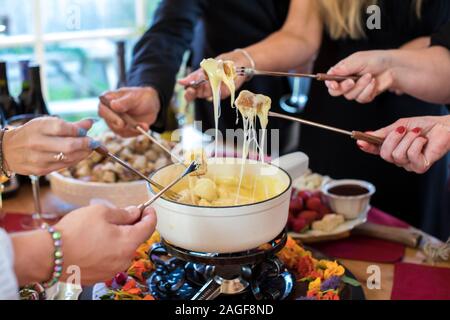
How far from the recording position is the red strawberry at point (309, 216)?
1138mm

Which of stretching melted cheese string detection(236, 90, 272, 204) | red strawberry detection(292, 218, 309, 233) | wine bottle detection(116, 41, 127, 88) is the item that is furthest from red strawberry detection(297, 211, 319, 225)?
wine bottle detection(116, 41, 127, 88)

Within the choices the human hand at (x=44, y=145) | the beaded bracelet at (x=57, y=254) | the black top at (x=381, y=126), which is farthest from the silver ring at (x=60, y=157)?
the black top at (x=381, y=126)

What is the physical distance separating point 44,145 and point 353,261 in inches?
24.4

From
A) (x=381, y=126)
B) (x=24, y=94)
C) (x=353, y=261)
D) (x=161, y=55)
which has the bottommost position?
(x=353, y=261)

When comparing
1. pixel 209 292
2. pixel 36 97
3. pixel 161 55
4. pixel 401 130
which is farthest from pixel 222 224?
pixel 36 97

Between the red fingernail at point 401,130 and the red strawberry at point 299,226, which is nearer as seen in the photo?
the red fingernail at point 401,130

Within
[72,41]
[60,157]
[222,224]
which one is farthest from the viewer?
[72,41]

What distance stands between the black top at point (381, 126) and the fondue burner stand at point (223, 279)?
744 mm

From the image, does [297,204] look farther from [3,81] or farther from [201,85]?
[3,81]

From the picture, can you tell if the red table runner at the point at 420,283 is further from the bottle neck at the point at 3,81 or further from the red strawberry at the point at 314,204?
the bottle neck at the point at 3,81

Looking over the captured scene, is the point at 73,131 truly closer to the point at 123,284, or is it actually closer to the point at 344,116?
the point at 123,284

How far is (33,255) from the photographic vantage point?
59 cm

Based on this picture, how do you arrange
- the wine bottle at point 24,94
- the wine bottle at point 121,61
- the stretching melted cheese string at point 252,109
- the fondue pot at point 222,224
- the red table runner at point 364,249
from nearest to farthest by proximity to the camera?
the fondue pot at point 222,224
the stretching melted cheese string at point 252,109
the red table runner at point 364,249
the wine bottle at point 24,94
the wine bottle at point 121,61
